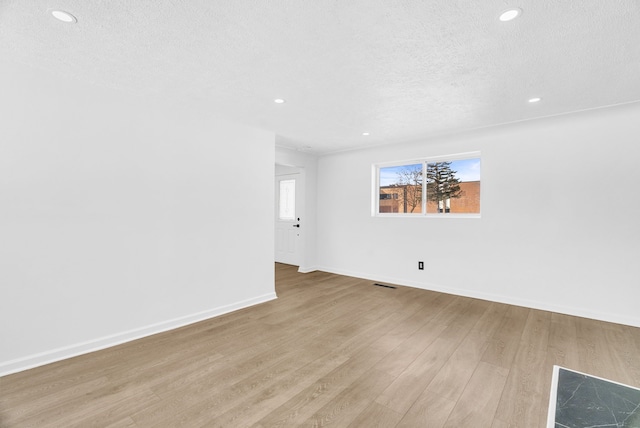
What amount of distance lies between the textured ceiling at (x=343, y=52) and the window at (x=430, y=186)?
4.21 feet

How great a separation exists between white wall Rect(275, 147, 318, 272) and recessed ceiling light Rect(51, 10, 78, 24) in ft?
13.2

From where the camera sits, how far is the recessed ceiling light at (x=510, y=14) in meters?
1.67

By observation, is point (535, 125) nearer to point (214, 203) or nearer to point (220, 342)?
point (214, 203)

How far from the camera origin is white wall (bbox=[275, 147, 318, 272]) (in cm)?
587

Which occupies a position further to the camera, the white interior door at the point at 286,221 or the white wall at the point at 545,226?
the white interior door at the point at 286,221

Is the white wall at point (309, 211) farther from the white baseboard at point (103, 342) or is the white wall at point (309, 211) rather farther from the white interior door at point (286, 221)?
the white baseboard at point (103, 342)

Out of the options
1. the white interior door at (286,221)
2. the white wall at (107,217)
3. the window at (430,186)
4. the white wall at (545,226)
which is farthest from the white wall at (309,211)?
the white wall at (107,217)

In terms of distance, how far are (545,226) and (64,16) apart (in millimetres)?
5063

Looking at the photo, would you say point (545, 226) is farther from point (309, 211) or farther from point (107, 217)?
point (107, 217)

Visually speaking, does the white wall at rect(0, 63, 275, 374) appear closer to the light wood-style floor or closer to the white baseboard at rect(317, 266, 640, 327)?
the light wood-style floor

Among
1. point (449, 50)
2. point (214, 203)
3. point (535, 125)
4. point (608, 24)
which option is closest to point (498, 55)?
point (449, 50)

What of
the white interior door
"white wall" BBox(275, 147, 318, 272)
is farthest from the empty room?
the white interior door

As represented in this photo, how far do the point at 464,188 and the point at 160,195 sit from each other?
4238mm

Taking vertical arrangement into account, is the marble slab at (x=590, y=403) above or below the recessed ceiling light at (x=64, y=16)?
below
